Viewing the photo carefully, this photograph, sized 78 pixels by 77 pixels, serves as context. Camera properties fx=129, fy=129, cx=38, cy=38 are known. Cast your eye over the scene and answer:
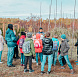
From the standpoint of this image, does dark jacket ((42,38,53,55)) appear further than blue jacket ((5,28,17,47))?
No

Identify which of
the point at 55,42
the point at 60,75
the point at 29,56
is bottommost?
the point at 60,75

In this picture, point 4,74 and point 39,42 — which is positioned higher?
point 39,42

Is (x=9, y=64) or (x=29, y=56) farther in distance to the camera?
(x=9, y=64)

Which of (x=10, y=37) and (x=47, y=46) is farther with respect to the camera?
(x=10, y=37)

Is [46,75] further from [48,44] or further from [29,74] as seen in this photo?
[48,44]

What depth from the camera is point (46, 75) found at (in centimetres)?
383

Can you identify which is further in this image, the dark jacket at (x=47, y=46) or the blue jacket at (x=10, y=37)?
the blue jacket at (x=10, y=37)

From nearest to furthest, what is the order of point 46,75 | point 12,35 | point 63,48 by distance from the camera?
1. point 46,75
2. point 63,48
3. point 12,35

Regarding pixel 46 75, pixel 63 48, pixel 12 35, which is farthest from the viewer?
pixel 12 35

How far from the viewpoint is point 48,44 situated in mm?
3857

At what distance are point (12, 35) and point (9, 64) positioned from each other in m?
1.11

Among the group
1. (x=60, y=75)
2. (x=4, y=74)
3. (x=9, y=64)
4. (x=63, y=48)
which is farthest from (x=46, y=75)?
(x=9, y=64)

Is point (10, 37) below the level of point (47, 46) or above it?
above

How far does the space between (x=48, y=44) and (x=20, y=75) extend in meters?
1.25
